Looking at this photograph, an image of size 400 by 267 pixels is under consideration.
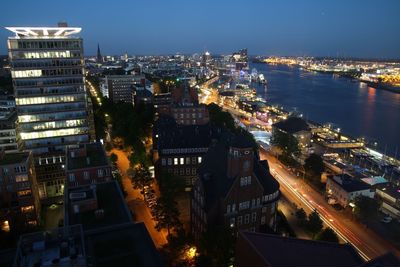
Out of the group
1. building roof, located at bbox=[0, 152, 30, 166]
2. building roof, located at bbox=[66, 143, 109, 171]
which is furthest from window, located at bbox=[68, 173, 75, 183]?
building roof, located at bbox=[0, 152, 30, 166]

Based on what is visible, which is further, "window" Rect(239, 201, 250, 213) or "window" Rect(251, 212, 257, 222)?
"window" Rect(251, 212, 257, 222)

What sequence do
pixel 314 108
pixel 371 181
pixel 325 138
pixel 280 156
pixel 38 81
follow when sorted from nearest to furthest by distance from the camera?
pixel 38 81
pixel 371 181
pixel 280 156
pixel 325 138
pixel 314 108

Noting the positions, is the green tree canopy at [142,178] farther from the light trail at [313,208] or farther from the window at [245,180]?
the light trail at [313,208]

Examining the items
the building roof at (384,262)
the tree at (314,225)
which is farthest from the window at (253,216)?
the building roof at (384,262)

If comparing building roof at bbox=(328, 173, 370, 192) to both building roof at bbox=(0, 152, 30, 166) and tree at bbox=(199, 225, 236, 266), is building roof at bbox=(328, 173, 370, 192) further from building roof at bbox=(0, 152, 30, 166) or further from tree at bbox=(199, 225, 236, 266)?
building roof at bbox=(0, 152, 30, 166)

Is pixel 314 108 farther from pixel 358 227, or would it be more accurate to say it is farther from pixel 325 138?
pixel 358 227

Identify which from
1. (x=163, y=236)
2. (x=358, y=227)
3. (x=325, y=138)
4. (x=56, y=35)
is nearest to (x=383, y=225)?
(x=358, y=227)

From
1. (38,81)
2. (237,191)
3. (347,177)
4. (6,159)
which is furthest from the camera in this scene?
(347,177)
